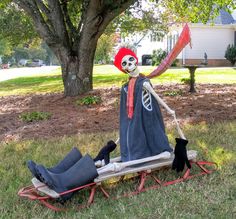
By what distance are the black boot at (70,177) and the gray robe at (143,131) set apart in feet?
2.10

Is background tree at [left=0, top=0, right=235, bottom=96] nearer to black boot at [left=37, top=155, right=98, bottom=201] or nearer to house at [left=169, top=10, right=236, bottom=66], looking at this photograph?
black boot at [left=37, top=155, right=98, bottom=201]

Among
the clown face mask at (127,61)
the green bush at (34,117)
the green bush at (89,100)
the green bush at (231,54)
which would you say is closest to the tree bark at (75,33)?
the green bush at (89,100)

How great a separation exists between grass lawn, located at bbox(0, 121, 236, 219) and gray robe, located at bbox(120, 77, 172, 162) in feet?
1.36

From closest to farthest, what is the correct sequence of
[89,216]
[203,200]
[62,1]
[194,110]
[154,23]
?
[89,216], [203,200], [194,110], [62,1], [154,23]

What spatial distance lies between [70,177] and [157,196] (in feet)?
2.97

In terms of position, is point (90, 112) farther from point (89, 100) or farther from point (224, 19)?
point (224, 19)

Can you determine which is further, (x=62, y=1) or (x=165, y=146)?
(x=62, y=1)

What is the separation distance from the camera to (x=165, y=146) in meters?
4.54

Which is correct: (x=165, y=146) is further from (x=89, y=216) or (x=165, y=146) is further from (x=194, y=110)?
(x=194, y=110)

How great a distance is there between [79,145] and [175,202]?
274 centimetres

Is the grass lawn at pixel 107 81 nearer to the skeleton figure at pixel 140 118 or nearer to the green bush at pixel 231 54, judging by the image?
the green bush at pixel 231 54

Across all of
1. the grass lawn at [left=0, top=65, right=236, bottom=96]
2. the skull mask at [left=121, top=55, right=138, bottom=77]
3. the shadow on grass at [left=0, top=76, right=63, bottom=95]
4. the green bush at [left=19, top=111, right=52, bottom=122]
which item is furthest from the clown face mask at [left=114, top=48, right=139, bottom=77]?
the shadow on grass at [left=0, top=76, right=63, bottom=95]

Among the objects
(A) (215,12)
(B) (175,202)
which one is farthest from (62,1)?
(B) (175,202)

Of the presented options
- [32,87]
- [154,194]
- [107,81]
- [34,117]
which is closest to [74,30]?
[34,117]
